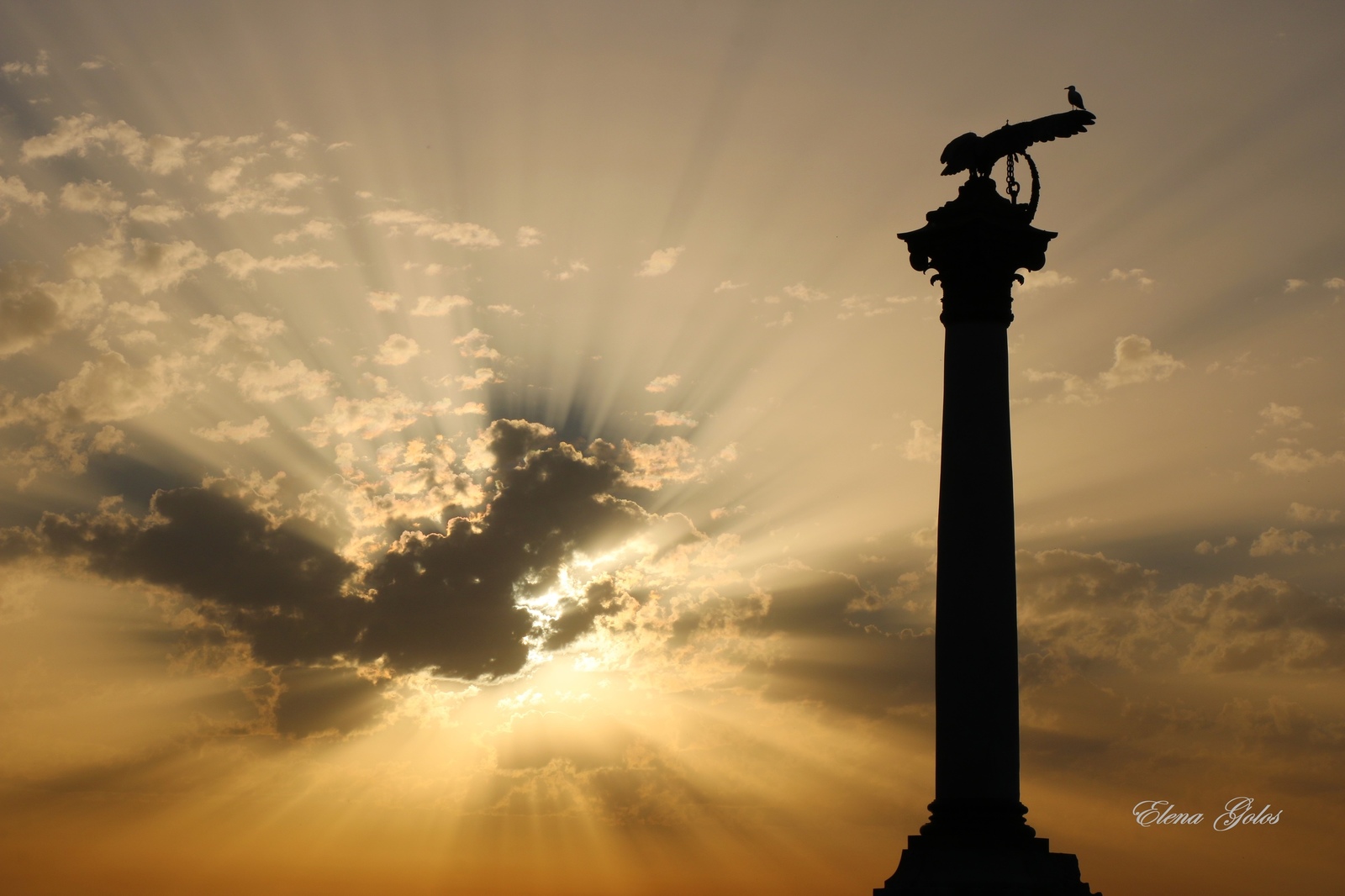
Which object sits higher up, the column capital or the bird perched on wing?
the bird perched on wing

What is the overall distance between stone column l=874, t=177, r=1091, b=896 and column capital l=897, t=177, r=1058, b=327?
0.04 metres

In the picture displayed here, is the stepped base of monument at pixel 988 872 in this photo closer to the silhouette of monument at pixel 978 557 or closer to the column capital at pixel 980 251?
the silhouette of monument at pixel 978 557

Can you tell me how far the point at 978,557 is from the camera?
40438 millimetres

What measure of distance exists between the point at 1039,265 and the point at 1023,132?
466 cm

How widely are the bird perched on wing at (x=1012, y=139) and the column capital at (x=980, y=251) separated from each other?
2.19 metres

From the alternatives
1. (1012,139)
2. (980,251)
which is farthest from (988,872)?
(1012,139)

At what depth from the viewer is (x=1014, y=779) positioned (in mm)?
38812

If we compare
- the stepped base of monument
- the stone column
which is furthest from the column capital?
the stepped base of monument

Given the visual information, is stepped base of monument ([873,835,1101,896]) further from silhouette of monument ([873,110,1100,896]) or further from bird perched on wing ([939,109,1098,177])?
bird perched on wing ([939,109,1098,177])

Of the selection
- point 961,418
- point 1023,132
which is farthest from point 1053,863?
point 1023,132

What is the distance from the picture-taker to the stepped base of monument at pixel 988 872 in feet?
121

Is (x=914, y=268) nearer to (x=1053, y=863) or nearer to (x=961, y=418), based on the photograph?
(x=961, y=418)

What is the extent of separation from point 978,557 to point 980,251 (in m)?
9.38

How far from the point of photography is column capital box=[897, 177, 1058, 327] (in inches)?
1678
